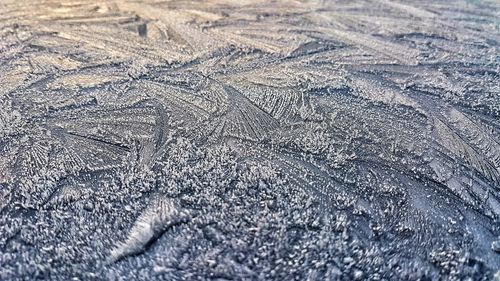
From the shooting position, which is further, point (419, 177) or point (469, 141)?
point (469, 141)

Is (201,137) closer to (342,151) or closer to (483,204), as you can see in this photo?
(342,151)

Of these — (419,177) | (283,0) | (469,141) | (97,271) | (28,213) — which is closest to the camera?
(97,271)

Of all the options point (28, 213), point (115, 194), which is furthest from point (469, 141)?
point (28, 213)

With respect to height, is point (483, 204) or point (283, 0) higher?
point (283, 0)

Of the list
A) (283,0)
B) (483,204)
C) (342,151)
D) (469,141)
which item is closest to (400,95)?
(469,141)

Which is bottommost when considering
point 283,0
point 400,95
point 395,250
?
point 395,250

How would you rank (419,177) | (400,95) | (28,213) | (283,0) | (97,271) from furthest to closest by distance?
(283,0)
(400,95)
(419,177)
(28,213)
(97,271)

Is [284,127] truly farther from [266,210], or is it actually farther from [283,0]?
[283,0]
